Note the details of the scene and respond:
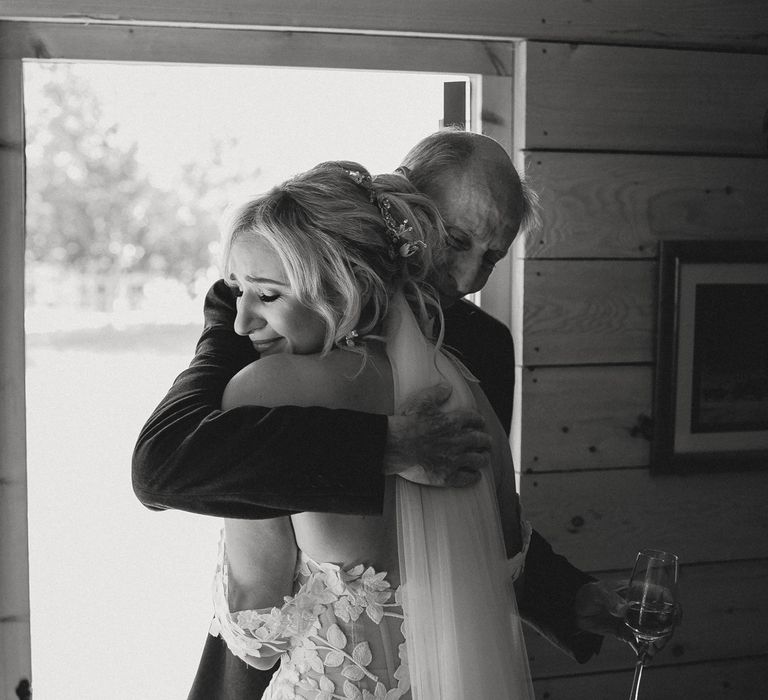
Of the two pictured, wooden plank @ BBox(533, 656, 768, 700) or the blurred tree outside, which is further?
the blurred tree outside

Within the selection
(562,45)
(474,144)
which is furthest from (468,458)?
(562,45)

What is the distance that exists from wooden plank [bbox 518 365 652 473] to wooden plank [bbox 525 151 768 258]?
0.29 m

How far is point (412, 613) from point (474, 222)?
640 millimetres

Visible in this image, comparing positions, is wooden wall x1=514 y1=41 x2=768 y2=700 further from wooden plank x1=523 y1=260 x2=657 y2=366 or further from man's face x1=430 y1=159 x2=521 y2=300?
man's face x1=430 y1=159 x2=521 y2=300

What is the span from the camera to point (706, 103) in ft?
6.77

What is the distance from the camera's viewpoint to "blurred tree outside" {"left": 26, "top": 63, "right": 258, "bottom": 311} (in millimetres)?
2941

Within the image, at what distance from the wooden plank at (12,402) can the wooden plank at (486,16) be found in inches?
9.2

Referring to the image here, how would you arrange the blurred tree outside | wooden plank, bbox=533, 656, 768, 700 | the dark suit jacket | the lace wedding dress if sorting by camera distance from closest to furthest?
the dark suit jacket → the lace wedding dress → wooden plank, bbox=533, 656, 768, 700 → the blurred tree outside

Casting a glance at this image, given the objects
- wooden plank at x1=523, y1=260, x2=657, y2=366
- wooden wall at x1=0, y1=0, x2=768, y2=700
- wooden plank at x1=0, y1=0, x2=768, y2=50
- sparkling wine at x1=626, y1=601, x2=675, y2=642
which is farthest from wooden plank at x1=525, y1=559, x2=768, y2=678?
wooden plank at x1=0, y1=0, x2=768, y2=50

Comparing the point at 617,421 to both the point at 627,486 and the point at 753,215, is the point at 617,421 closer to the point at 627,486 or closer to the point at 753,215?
the point at 627,486

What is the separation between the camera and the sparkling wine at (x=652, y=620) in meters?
1.17

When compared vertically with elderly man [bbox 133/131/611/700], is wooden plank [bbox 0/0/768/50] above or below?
above

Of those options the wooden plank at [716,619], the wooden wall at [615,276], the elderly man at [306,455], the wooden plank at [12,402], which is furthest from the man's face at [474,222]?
the wooden plank at [716,619]

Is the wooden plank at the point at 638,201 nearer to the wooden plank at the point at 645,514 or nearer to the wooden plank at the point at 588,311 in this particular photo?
the wooden plank at the point at 588,311
